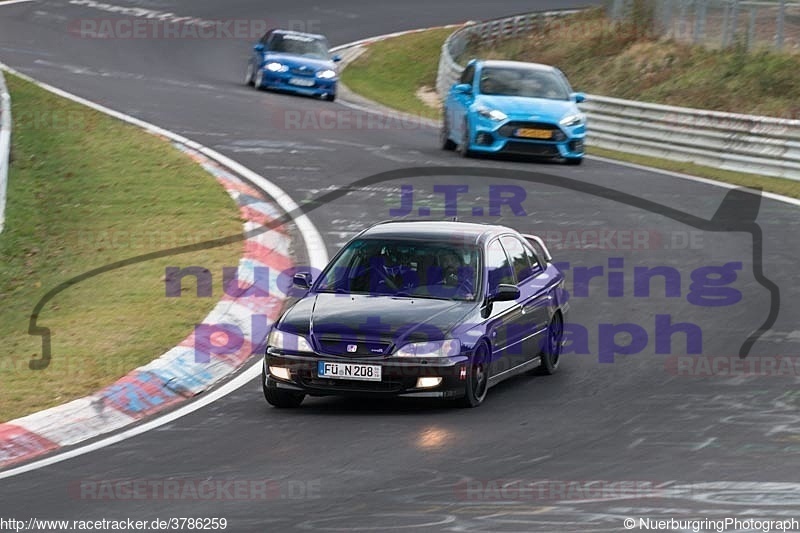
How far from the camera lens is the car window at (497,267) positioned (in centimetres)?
1226

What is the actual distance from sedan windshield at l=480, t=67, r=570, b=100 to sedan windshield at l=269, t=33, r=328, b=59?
10.9m

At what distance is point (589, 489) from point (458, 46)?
37728mm

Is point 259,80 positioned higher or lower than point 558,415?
lower

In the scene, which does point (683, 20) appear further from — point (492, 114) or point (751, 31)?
point (492, 114)

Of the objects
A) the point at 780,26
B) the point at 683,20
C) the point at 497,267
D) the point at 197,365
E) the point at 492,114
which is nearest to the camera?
the point at 497,267

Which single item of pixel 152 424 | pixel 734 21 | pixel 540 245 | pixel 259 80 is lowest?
pixel 259 80

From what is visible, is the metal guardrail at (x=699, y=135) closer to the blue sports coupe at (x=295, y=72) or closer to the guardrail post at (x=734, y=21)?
the guardrail post at (x=734, y=21)

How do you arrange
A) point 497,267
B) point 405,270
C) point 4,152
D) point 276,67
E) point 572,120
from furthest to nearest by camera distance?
1. point 276,67
2. point 572,120
3. point 4,152
4. point 497,267
5. point 405,270

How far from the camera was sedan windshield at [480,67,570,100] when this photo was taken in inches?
1013

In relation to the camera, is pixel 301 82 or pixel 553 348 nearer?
pixel 553 348

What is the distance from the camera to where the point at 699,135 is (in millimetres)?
28594

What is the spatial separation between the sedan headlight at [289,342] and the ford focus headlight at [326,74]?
80.5 feet

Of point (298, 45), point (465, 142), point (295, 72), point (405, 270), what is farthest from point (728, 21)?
point (405, 270)

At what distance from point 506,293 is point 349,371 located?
1.42m
